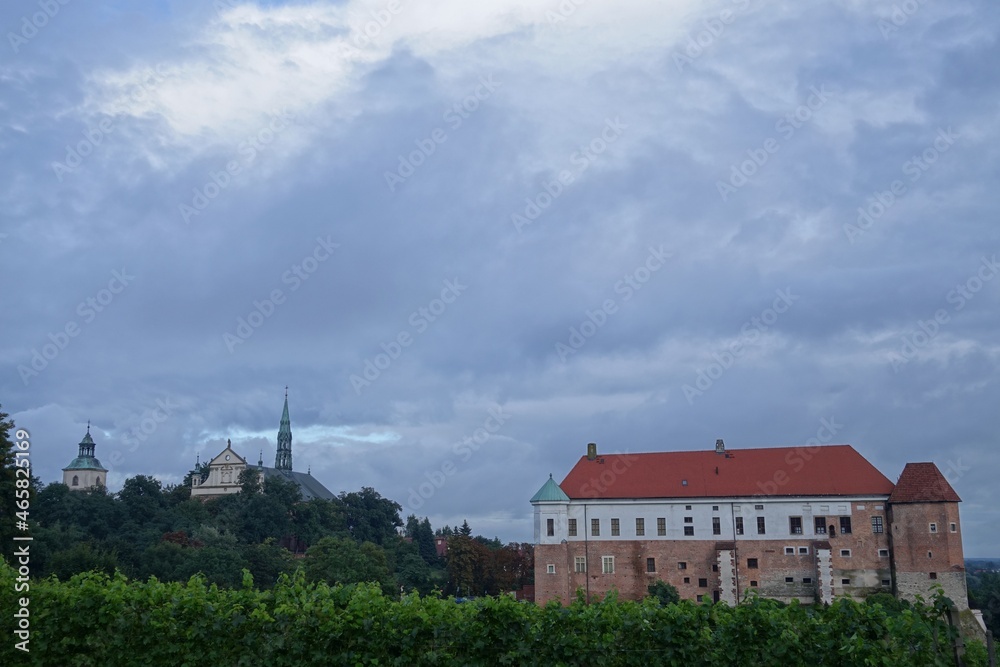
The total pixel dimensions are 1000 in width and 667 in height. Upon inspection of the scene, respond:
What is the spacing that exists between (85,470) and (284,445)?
1292 inches

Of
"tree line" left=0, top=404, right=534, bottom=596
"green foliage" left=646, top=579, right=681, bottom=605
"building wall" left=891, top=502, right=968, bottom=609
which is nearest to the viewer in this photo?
"building wall" left=891, top=502, right=968, bottom=609

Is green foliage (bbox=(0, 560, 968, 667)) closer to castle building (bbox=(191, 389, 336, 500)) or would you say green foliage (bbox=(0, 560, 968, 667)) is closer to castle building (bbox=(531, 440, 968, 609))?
castle building (bbox=(531, 440, 968, 609))

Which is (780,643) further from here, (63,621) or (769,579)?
(769,579)

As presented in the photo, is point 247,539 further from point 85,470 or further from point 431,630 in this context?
point 431,630

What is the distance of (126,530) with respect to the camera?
91438 mm

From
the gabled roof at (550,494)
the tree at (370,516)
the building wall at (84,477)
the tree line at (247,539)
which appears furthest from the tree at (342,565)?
the building wall at (84,477)

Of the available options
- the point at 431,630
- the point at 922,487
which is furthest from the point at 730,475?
the point at 431,630

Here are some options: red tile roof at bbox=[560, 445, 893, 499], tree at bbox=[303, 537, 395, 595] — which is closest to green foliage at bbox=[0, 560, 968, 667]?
red tile roof at bbox=[560, 445, 893, 499]

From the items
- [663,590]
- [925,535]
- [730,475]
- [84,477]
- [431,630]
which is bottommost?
[663,590]

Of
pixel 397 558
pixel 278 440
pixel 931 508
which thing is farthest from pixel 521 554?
pixel 278 440

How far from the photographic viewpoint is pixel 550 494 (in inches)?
2569

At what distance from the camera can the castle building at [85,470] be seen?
142250 mm

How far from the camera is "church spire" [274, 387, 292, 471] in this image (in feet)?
495

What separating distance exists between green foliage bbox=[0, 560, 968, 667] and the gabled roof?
53.4 m
